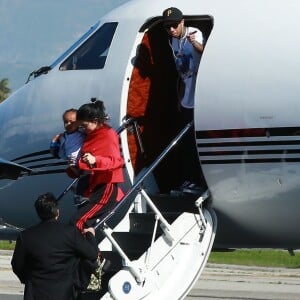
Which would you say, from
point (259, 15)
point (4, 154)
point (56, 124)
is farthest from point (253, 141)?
point (4, 154)

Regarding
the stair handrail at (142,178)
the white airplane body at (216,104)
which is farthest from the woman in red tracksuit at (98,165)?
the white airplane body at (216,104)

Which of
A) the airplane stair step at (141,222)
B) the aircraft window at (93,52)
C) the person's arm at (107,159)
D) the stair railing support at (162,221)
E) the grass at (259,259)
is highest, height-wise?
the aircraft window at (93,52)

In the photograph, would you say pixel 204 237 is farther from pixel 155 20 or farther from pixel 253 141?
pixel 155 20

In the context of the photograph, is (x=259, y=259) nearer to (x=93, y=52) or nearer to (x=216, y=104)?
(x=93, y=52)

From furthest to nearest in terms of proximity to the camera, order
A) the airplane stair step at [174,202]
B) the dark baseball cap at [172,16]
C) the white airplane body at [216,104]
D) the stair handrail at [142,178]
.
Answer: the airplane stair step at [174,202] → the dark baseball cap at [172,16] → the stair handrail at [142,178] → the white airplane body at [216,104]

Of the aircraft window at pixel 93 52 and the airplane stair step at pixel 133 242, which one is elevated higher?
the aircraft window at pixel 93 52

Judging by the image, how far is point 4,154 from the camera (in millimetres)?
13984

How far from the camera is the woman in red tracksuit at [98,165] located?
38.9 ft

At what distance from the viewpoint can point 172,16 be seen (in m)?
12.2

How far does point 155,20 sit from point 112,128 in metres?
1.19

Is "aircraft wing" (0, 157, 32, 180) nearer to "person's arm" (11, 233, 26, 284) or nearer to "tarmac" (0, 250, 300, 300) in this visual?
"person's arm" (11, 233, 26, 284)

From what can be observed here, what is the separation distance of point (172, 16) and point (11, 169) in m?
2.76

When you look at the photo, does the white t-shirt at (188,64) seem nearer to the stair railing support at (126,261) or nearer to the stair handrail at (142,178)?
the stair handrail at (142,178)

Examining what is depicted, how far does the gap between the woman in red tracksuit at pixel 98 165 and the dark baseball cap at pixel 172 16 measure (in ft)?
3.39
